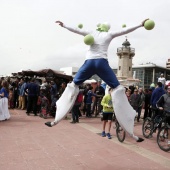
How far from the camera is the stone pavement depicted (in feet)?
15.6

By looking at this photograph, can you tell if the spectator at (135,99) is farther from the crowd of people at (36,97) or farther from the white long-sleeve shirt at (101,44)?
the white long-sleeve shirt at (101,44)

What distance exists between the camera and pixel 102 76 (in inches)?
171

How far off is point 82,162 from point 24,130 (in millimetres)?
3417

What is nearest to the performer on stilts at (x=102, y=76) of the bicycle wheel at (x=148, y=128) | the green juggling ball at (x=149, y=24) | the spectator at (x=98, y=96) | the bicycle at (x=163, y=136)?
the green juggling ball at (x=149, y=24)

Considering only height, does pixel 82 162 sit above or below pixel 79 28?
below

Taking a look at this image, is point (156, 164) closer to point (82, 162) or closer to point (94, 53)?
point (82, 162)

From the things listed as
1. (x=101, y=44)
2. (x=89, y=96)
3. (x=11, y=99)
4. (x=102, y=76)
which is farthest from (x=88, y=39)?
(x=11, y=99)

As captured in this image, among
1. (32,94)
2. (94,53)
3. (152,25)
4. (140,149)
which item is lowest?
A: (140,149)

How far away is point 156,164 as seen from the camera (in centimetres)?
514

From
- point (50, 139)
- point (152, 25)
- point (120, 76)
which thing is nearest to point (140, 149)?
point (50, 139)

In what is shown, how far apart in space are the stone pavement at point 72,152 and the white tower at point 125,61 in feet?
137

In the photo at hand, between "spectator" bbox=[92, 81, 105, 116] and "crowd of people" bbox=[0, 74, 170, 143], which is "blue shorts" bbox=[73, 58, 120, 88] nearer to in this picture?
"crowd of people" bbox=[0, 74, 170, 143]

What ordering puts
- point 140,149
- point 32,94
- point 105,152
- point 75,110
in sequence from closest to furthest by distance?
point 105,152 < point 140,149 < point 75,110 < point 32,94

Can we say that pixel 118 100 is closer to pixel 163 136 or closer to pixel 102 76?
pixel 102 76
